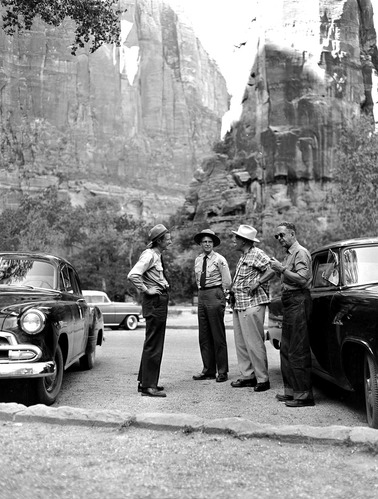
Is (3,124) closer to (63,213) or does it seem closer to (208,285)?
(63,213)

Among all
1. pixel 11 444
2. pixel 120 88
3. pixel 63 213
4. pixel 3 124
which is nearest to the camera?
pixel 11 444

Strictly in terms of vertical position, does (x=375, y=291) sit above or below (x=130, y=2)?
below

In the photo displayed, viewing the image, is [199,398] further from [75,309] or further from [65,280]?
[65,280]

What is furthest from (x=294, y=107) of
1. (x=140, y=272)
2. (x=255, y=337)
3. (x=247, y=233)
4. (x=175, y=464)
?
(x=175, y=464)

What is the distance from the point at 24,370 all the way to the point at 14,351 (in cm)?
21

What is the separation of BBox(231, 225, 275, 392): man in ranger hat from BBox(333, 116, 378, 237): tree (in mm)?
23347

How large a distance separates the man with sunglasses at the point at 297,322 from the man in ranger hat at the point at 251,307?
30.2 inches

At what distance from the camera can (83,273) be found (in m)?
48.5

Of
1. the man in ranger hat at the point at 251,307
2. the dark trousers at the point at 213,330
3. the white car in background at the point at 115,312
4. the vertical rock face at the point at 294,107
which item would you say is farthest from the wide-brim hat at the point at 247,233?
the vertical rock face at the point at 294,107

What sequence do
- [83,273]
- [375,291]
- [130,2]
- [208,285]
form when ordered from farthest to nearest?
[130,2] < [83,273] < [208,285] < [375,291]

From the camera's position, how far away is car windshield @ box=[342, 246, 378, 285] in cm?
609

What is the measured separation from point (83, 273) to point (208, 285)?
41196mm

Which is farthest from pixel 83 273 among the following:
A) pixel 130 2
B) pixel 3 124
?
pixel 130 2

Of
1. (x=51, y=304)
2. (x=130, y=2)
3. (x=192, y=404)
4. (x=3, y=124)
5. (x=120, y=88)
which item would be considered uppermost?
(x=130, y=2)
